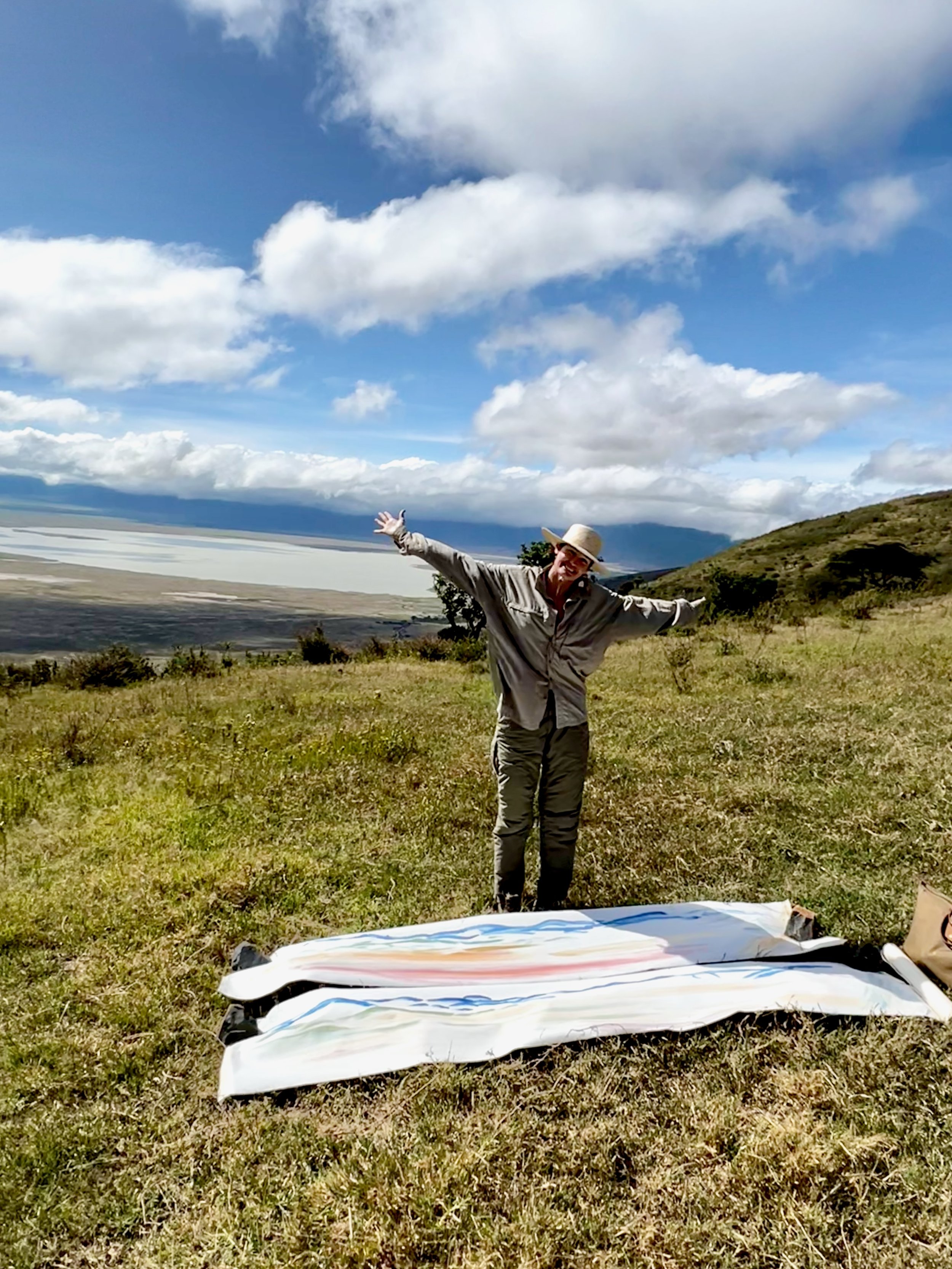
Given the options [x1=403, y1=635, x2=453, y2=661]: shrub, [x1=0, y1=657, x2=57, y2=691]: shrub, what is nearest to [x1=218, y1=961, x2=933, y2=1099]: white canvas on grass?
[x1=403, y1=635, x2=453, y2=661]: shrub

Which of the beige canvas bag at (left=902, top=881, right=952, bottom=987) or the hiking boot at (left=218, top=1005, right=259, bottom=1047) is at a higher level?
the beige canvas bag at (left=902, top=881, right=952, bottom=987)

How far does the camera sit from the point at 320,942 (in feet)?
14.7

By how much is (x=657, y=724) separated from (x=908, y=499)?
242 ft

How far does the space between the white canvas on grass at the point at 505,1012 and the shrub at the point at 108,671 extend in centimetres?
1813

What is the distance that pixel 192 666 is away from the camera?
20.4 m

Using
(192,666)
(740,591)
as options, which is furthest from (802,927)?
(740,591)

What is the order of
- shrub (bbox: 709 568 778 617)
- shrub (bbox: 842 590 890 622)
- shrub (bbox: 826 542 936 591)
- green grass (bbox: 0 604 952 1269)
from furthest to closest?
shrub (bbox: 826 542 936 591) < shrub (bbox: 709 568 778 617) < shrub (bbox: 842 590 890 622) < green grass (bbox: 0 604 952 1269)

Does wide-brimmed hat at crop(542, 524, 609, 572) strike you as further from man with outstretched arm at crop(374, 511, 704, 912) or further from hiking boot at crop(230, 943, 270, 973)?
hiking boot at crop(230, 943, 270, 973)

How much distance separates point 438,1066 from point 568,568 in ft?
8.93

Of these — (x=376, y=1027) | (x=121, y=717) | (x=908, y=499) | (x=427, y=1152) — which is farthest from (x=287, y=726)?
(x=908, y=499)

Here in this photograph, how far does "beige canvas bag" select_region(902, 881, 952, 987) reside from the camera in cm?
412

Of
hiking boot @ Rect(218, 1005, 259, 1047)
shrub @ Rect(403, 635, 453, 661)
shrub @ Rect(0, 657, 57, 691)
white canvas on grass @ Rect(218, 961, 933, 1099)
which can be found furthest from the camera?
shrub @ Rect(403, 635, 453, 661)

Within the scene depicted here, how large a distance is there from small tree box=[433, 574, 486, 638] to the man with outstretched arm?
25.4 metres

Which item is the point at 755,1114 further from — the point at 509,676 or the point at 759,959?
the point at 509,676
